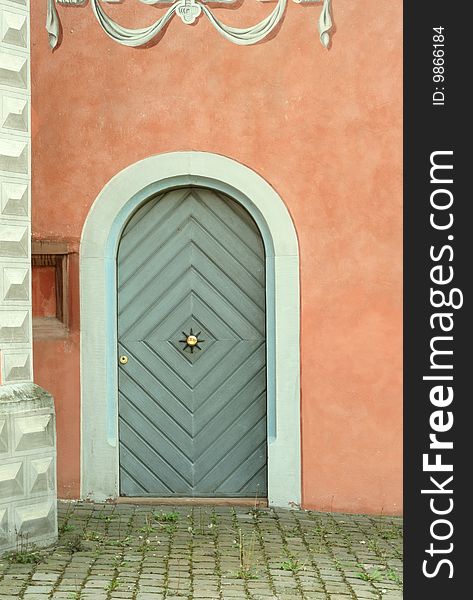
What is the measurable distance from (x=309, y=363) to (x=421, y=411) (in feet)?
7.15

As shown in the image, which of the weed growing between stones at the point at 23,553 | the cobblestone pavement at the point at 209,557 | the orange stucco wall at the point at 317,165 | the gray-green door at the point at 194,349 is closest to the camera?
the cobblestone pavement at the point at 209,557

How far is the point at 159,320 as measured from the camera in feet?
31.1

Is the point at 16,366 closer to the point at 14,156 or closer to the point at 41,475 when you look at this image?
the point at 41,475

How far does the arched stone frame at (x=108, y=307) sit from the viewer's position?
30.3 ft

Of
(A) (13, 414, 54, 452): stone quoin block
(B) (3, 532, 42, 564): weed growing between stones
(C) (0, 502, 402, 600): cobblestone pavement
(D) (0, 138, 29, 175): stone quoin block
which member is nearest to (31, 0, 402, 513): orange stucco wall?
(C) (0, 502, 402, 600): cobblestone pavement

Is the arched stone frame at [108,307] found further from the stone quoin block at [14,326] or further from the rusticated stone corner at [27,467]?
the stone quoin block at [14,326]

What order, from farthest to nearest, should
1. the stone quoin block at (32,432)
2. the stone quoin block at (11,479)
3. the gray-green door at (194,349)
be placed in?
the gray-green door at (194,349), the stone quoin block at (32,432), the stone quoin block at (11,479)

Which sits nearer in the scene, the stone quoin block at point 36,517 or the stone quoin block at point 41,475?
the stone quoin block at point 36,517

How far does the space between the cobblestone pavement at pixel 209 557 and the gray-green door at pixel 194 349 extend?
1.23 ft

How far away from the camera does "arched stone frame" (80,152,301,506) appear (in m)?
9.23

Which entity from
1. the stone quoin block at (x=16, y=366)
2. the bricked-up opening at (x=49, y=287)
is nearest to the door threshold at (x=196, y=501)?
the bricked-up opening at (x=49, y=287)

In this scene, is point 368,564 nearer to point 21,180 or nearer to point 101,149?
point 21,180

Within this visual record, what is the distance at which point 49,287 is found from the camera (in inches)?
368

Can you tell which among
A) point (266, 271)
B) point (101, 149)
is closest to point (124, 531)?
point (266, 271)
